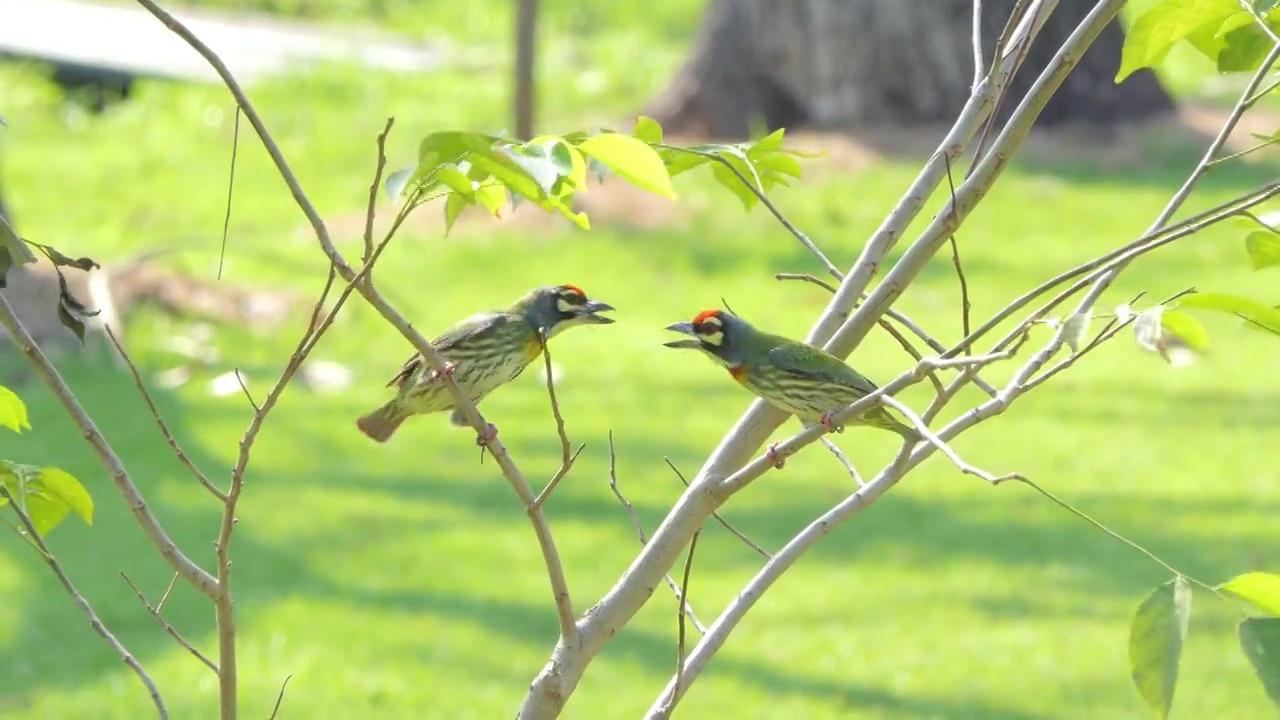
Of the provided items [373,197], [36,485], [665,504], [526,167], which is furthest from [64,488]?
[665,504]

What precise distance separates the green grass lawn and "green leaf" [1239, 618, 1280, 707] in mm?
4205

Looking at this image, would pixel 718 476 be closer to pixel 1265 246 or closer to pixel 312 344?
pixel 312 344

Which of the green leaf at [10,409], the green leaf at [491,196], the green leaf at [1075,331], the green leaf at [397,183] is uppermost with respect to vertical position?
the green leaf at [397,183]

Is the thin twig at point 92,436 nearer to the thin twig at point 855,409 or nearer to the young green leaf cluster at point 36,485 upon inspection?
the young green leaf cluster at point 36,485

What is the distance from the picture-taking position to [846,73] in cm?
1333

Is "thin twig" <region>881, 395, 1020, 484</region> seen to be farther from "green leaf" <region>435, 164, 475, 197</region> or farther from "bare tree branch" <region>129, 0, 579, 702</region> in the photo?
"green leaf" <region>435, 164, 475, 197</region>

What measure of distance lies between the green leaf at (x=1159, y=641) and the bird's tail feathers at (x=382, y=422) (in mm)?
2091

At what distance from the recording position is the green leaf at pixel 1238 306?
70.0 inches

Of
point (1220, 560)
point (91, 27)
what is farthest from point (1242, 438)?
point (91, 27)

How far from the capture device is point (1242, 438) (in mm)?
8469

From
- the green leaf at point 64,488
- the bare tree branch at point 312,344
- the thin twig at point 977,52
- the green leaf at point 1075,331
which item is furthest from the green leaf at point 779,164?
the green leaf at point 64,488

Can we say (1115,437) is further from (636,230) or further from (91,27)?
(91,27)

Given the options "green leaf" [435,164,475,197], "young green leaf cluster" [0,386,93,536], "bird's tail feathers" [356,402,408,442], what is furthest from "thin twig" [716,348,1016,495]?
"bird's tail feathers" [356,402,408,442]

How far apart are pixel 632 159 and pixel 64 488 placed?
94 centimetres
